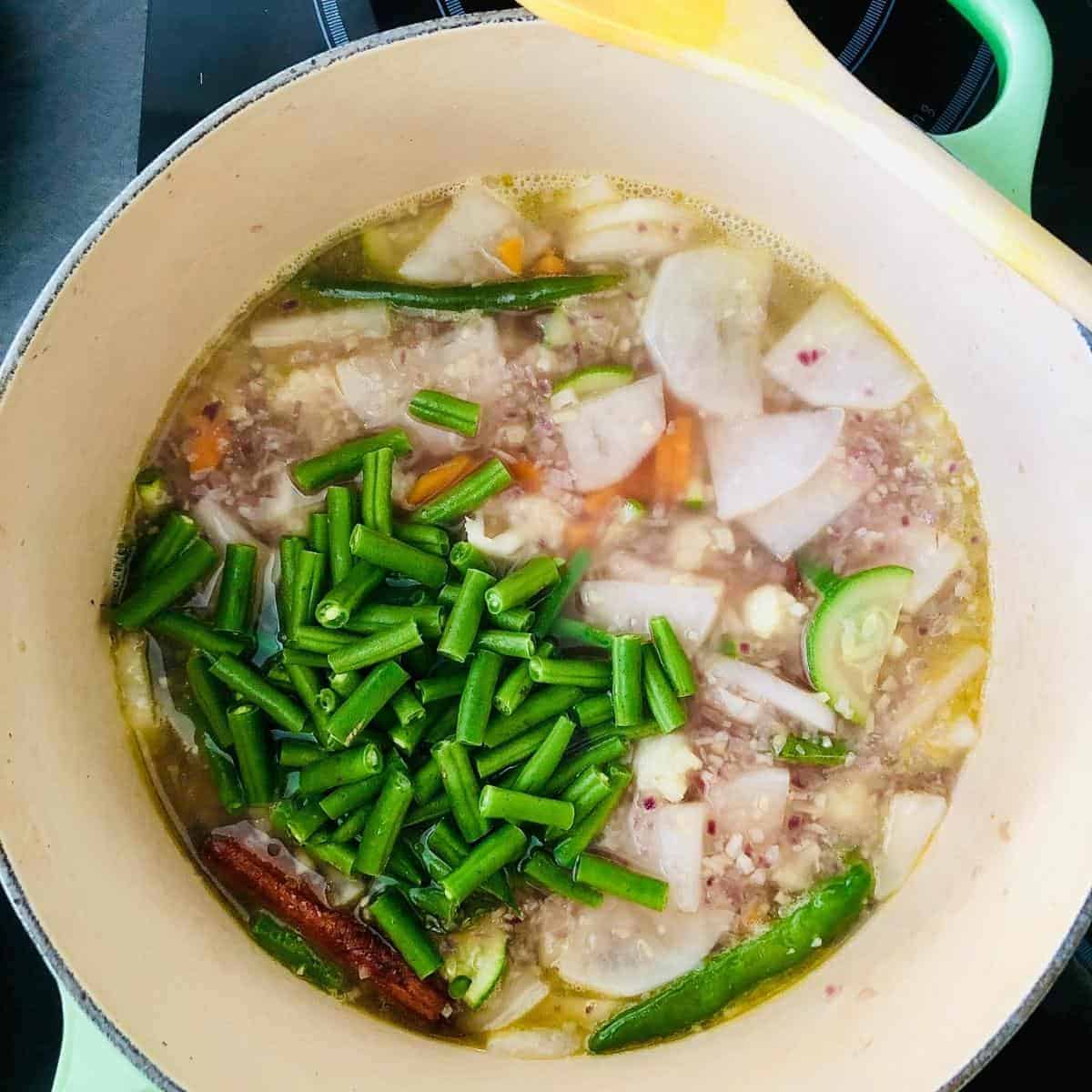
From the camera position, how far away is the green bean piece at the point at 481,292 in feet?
5.89

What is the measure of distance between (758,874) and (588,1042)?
36 centimetres

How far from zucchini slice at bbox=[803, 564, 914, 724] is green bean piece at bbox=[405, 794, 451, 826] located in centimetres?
58

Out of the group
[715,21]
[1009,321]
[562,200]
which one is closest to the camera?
[715,21]

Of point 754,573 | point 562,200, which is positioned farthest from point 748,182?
point 754,573

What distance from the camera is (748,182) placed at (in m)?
1.79

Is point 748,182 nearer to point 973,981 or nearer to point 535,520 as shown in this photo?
point 535,520

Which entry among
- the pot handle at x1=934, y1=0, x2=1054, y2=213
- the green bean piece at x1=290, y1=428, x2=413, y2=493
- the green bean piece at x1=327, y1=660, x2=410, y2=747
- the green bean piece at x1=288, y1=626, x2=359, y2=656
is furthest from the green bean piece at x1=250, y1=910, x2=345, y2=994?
the pot handle at x1=934, y1=0, x2=1054, y2=213

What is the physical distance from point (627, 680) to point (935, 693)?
522 mm

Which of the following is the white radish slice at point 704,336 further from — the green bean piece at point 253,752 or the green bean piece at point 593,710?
the green bean piece at point 253,752

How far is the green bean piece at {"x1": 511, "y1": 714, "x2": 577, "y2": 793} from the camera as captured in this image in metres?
1.66

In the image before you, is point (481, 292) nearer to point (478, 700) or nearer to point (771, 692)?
point (478, 700)

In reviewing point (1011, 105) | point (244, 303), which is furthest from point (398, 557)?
point (1011, 105)

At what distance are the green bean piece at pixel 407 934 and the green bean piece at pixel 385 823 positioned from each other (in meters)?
0.06

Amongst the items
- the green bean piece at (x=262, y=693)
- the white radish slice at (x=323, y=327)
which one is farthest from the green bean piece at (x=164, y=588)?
the white radish slice at (x=323, y=327)
